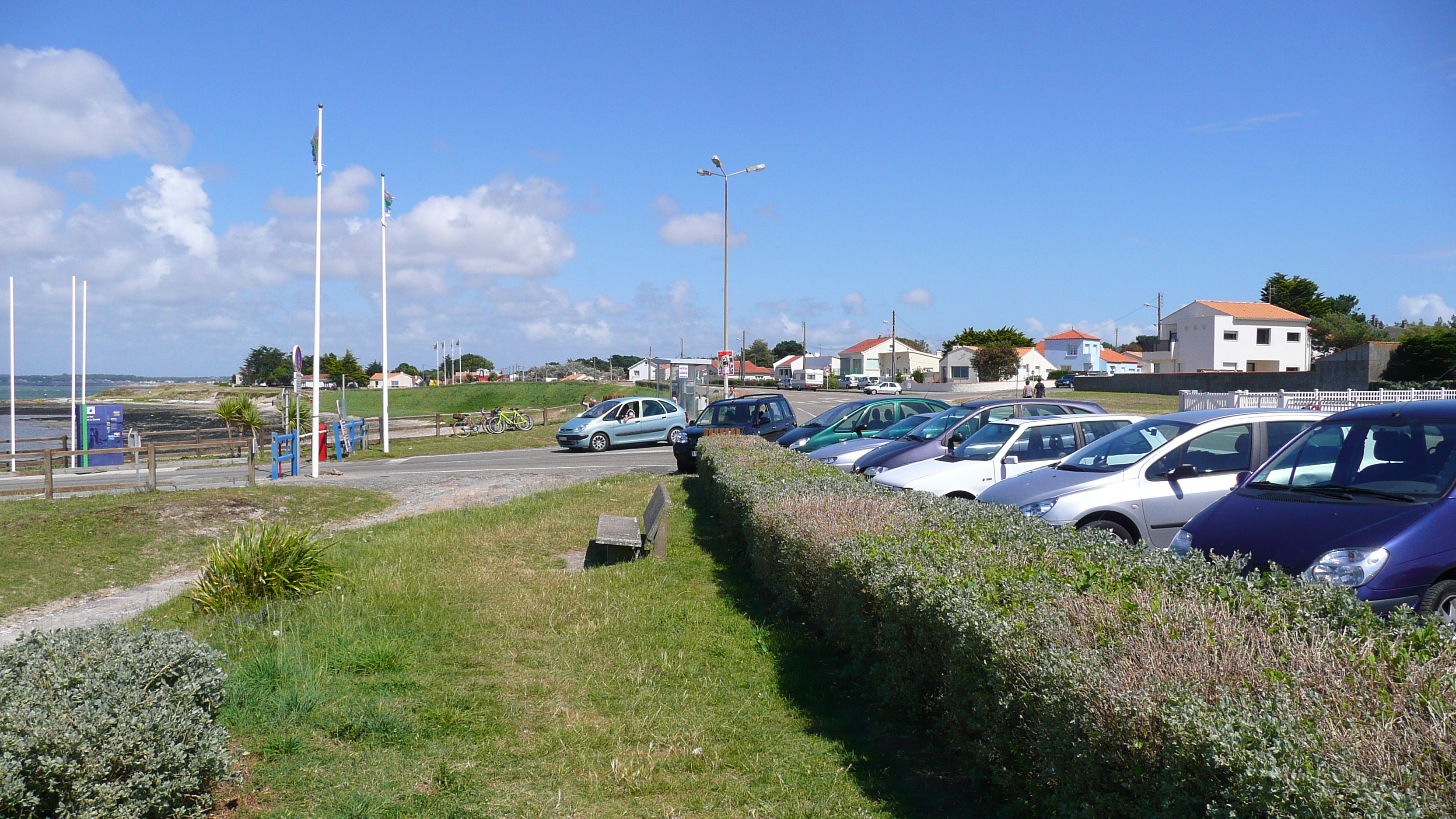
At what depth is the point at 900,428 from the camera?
51.5 feet

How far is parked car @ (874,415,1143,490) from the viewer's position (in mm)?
10836

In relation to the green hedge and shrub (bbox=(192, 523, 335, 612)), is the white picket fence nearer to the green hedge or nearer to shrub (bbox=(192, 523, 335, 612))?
the green hedge

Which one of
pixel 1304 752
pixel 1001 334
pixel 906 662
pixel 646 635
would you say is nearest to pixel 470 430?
pixel 646 635

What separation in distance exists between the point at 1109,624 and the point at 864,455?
10283mm

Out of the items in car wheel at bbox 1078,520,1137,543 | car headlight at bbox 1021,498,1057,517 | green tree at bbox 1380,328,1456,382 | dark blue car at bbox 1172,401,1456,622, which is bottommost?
car wheel at bbox 1078,520,1137,543

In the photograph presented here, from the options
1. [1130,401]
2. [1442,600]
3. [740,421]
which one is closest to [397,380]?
[1130,401]

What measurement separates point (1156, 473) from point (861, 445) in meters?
7.10

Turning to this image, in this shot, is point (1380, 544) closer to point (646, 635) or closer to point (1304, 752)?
point (1304, 752)

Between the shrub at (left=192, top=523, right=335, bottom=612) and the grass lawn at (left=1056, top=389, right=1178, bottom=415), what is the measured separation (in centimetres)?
2913

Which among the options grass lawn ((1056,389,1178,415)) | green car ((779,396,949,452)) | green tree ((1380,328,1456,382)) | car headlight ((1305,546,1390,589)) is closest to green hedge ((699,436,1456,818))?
car headlight ((1305,546,1390,589))

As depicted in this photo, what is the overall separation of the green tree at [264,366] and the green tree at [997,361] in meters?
106

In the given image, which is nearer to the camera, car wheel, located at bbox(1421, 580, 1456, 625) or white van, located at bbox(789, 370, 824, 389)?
car wheel, located at bbox(1421, 580, 1456, 625)

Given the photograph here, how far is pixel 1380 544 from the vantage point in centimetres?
518

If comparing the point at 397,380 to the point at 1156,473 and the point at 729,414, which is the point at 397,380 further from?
the point at 1156,473
